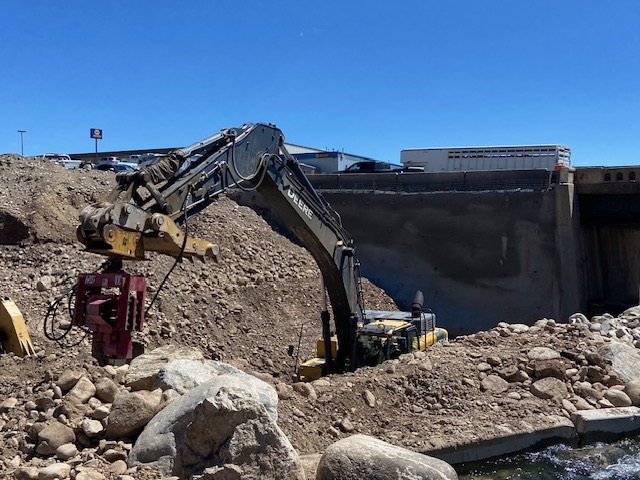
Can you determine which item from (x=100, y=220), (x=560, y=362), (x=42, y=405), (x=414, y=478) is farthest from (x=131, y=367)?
(x=560, y=362)

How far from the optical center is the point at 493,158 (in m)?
21.1

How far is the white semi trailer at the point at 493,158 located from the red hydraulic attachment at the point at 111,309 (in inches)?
613

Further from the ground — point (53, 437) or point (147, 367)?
point (147, 367)

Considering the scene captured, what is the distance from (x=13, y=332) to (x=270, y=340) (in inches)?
230

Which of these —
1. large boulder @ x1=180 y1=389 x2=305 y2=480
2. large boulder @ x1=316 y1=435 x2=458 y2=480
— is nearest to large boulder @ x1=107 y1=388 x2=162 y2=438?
large boulder @ x1=180 y1=389 x2=305 y2=480

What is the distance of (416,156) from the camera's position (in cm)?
2414

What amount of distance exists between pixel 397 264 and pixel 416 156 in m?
7.24

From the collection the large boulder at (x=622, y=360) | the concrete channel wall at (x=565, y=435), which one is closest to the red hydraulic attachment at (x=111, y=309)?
the concrete channel wall at (x=565, y=435)

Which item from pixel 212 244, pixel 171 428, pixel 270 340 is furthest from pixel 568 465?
pixel 270 340

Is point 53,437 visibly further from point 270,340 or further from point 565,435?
point 270,340

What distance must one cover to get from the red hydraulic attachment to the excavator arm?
0.24 meters

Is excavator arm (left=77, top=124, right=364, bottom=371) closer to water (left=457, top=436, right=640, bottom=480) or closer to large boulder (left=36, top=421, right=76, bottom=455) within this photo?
large boulder (left=36, top=421, right=76, bottom=455)

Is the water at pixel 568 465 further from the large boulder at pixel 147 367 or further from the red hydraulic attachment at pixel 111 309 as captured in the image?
the red hydraulic attachment at pixel 111 309

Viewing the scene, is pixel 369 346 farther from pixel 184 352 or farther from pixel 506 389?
pixel 184 352
